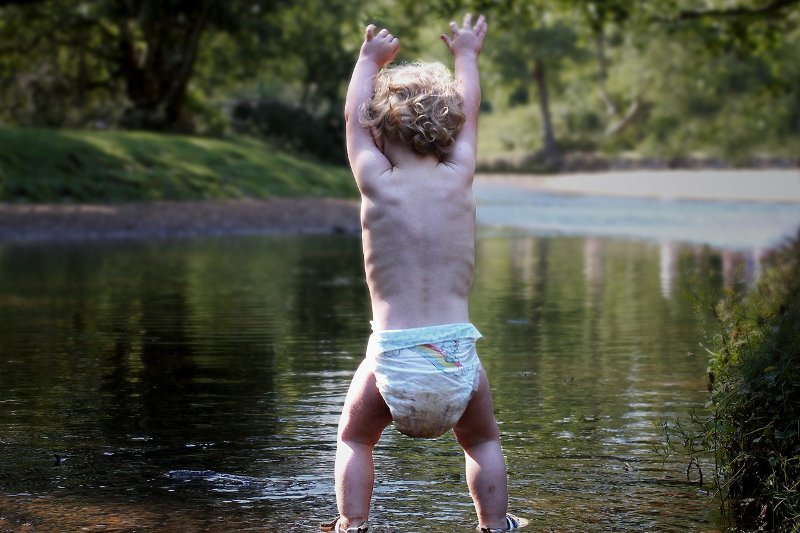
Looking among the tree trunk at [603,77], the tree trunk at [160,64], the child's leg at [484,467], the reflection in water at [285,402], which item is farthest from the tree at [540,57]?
the child's leg at [484,467]

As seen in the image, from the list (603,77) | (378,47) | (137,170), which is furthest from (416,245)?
(603,77)

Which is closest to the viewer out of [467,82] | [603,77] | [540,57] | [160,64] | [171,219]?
[467,82]

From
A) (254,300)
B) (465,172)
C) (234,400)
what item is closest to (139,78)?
(254,300)

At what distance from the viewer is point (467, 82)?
4.48m

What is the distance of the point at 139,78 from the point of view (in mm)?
34562

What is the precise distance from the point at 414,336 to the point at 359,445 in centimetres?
43

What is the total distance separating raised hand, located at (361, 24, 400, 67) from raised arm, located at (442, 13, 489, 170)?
192 millimetres

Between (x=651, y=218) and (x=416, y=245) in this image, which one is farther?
(x=651, y=218)

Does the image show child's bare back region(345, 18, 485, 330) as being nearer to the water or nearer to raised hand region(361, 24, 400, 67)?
raised hand region(361, 24, 400, 67)

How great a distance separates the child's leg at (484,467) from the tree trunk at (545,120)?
55776 mm

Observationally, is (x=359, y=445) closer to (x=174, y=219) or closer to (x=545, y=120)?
(x=174, y=219)

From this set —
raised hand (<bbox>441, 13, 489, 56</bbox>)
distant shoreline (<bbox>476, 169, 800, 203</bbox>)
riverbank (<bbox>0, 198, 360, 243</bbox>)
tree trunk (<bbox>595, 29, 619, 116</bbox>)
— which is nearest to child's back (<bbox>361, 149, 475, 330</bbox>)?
raised hand (<bbox>441, 13, 489, 56</bbox>)

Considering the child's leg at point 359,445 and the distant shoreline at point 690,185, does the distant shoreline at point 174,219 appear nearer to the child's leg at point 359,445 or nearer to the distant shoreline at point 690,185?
the child's leg at point 359,445

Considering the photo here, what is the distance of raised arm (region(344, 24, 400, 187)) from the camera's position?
14.0 ft
